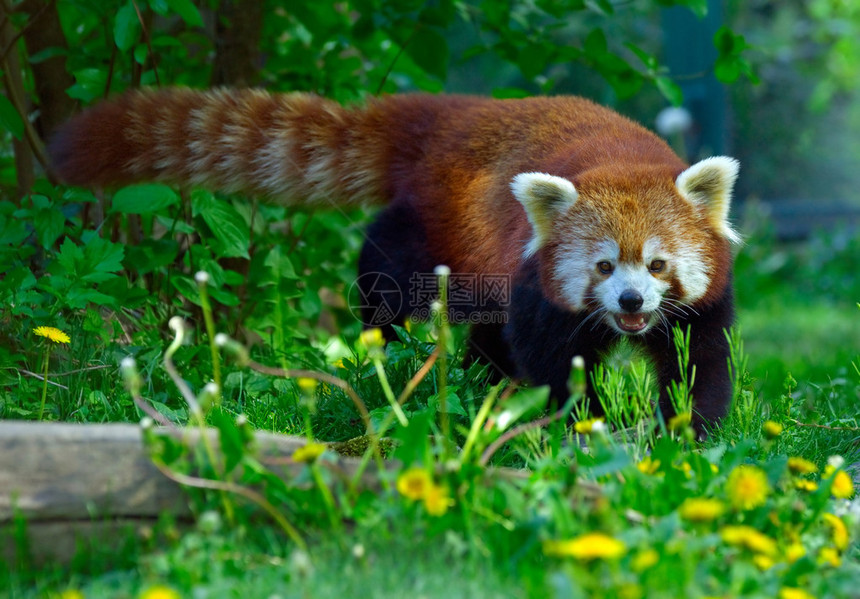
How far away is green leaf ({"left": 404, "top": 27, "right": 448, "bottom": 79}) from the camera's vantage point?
3844 millimetres

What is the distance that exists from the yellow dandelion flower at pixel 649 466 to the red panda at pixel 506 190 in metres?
0.83

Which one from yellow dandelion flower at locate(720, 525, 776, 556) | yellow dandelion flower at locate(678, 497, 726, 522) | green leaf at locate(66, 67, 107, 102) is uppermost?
green leaf at locate(66, 67, 107, 102)

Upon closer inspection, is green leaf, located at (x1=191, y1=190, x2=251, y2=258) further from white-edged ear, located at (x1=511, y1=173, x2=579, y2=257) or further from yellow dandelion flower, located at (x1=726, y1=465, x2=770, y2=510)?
yellow dandelion flower, located at (x1=726, y1=465, x2=770, y2=510)

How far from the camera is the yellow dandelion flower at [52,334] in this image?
9.34 ft

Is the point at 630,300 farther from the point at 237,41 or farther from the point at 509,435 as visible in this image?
the point at 237,41

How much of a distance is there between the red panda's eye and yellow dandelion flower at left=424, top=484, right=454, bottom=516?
55.5 inches

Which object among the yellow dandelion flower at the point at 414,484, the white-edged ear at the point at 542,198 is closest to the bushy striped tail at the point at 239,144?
the white-edged ear at the point at 542,198

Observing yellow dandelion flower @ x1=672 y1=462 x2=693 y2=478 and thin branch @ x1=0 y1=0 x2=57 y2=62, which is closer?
yellow dandelion flower @ x1=672 y1=462 x2=693 y2=478

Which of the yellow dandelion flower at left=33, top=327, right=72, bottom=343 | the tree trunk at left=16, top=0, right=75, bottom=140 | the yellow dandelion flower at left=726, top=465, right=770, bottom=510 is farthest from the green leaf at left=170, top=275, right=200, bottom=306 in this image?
the yellow dandelion flower at left=726, top=465, right=770, bottom=510

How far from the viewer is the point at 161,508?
194 cm

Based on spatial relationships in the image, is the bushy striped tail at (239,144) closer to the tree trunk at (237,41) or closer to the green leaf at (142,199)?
the green leaf at (142,199)

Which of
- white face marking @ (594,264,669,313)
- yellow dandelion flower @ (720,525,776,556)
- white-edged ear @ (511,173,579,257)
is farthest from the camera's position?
white-edged ear @ (511,173,579,257)

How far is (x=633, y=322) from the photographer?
117 inches

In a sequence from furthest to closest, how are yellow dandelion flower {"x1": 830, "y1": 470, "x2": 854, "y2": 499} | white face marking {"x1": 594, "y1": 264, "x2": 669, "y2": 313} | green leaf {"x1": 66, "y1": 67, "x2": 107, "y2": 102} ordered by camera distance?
green leaf {"x1": 66, "y1": 67, "x2": 107, "y2": 102}
white face marking {"x1": 594, "y1": 264, "x2": 669, "y2": 313}
yellow dandelion flower {"x1": 830, "y1": 470, "x2": 854, "y2": 499}
